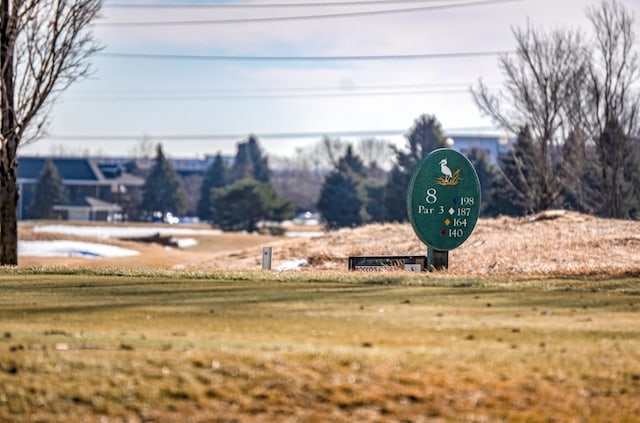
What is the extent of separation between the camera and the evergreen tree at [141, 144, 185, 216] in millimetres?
111562

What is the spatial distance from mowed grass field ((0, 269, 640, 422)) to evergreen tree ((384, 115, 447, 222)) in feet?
208

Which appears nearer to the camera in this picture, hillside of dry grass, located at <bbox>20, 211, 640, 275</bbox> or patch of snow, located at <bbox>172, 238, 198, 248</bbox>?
hillside of dry grass, located at <bbox>20, 211, 640, 275</bbox>

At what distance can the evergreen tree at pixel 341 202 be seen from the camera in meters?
88.3

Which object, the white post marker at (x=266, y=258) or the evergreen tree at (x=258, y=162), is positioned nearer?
the white post marker at (x=266, y=258)

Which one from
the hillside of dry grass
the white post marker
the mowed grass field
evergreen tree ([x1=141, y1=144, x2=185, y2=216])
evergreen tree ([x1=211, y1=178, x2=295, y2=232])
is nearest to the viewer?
the mowed grass field

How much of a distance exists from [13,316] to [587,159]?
135 ft

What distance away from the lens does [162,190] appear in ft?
371

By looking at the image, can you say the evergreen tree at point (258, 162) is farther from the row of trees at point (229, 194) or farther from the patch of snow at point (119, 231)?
the patch of snow at point (119, 231)

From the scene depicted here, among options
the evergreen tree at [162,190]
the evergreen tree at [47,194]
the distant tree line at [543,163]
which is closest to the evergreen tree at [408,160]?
the distant tree line at [543,163]

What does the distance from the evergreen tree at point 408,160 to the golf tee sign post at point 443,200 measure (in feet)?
178

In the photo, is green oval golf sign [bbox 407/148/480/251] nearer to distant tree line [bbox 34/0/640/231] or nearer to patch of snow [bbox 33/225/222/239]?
distant tree line [bbox 34/0/640/231]

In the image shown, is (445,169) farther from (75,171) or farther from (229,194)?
(75,171)

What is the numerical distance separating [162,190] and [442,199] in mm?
91916

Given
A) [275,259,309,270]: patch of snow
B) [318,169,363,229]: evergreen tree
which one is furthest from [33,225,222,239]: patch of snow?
[275,259,309,270]: patch of snow
